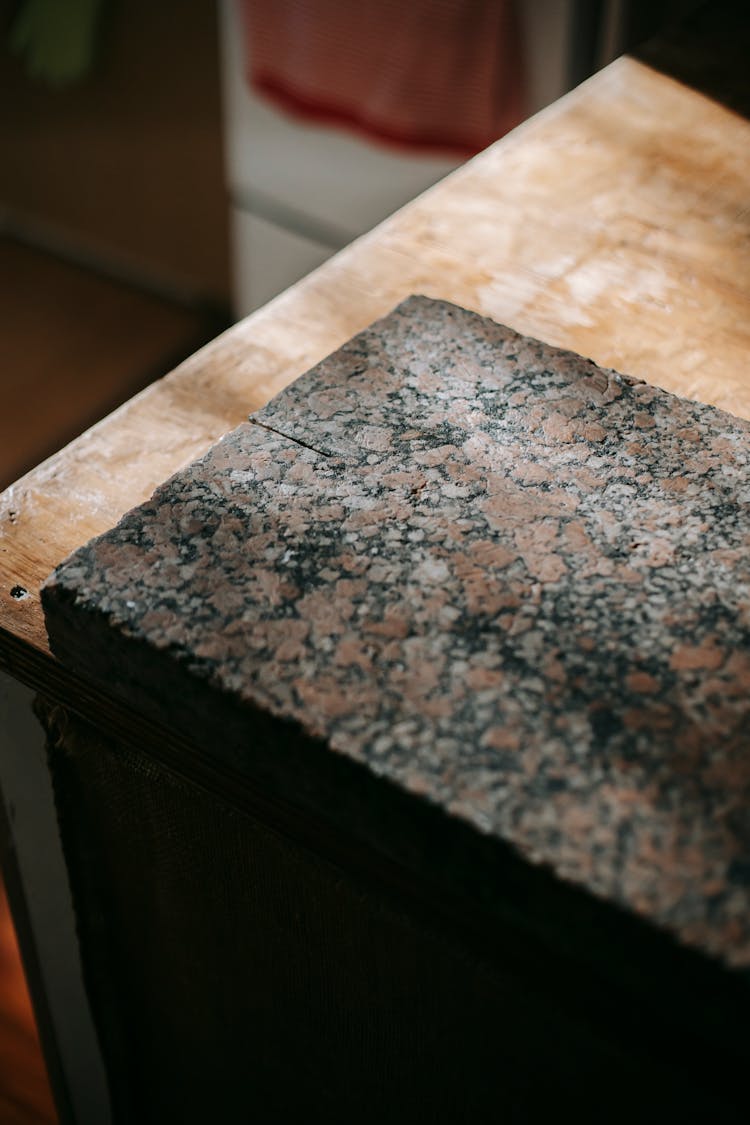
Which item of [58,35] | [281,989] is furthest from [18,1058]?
[58,35]

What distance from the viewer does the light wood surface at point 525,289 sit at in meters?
0.82

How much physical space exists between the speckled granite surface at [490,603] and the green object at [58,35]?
2.33 m

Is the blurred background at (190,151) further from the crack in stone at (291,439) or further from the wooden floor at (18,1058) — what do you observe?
the crack in stone at (291,439)

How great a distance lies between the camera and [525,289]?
38.3 inches

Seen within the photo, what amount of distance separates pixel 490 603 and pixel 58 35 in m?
2.63

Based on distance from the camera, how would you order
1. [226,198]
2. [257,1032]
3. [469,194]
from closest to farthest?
[257,1032] < [469,194] < [226,198]

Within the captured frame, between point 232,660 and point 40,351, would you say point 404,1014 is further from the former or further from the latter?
point 40,351

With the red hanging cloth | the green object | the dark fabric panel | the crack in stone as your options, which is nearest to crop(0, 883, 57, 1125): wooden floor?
the dark fabric panel

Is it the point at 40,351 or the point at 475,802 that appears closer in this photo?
the point at 475,802

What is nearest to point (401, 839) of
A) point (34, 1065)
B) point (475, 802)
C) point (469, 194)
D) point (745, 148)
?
point (475, 802)

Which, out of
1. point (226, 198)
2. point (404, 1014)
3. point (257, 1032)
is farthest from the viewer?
point (226, 198)

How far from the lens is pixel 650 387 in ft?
2.61

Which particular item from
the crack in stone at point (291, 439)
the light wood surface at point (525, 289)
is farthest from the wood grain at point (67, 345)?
the crack in stone at point (291, 439)

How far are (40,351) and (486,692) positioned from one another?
102 inches
